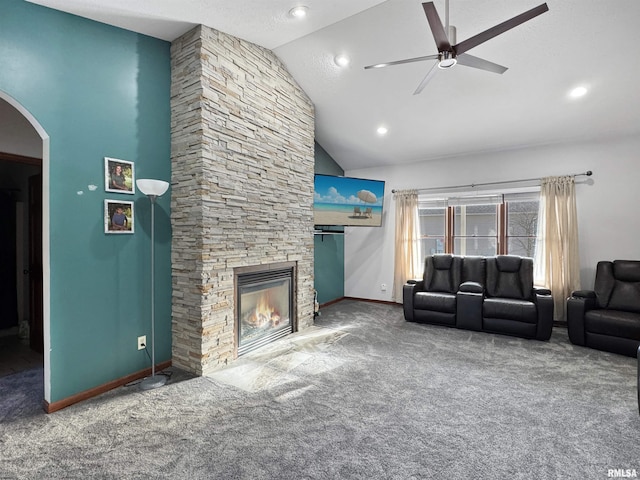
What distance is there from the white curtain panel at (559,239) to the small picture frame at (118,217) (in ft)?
17.6

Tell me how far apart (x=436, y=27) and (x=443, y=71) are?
1.60 meters

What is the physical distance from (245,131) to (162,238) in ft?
4.65

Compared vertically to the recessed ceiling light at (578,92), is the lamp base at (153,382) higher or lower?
lower

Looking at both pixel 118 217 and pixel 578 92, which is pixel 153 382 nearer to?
pixel 118 217

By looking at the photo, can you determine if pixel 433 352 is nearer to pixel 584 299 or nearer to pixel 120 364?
pixel 584 299

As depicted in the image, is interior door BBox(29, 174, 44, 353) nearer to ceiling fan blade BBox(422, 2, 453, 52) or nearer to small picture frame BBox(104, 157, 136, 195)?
small picture frame BBox(104, 157, 136, 195)

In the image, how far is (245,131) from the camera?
11.2 feet

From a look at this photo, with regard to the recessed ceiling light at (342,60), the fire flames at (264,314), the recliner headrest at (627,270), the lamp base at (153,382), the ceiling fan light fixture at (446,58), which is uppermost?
the recessed ceiling light at (342,60)

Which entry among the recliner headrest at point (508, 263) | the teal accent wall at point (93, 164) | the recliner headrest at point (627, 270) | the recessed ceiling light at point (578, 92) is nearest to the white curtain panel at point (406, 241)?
the recliner headrest at point (508, 263)

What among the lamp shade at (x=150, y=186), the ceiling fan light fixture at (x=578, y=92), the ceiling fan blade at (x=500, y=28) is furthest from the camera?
the ceiling fan light fixture at (x=578, y=92)

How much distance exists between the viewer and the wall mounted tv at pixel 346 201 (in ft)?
15.6

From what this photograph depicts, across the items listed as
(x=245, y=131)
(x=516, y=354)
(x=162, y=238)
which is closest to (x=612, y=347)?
(x=516, y=354)

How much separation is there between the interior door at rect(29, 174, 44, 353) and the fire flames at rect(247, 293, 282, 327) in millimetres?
2271

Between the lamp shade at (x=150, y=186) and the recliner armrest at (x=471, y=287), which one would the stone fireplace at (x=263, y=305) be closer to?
the lamp shade at (x=150, y=186)
